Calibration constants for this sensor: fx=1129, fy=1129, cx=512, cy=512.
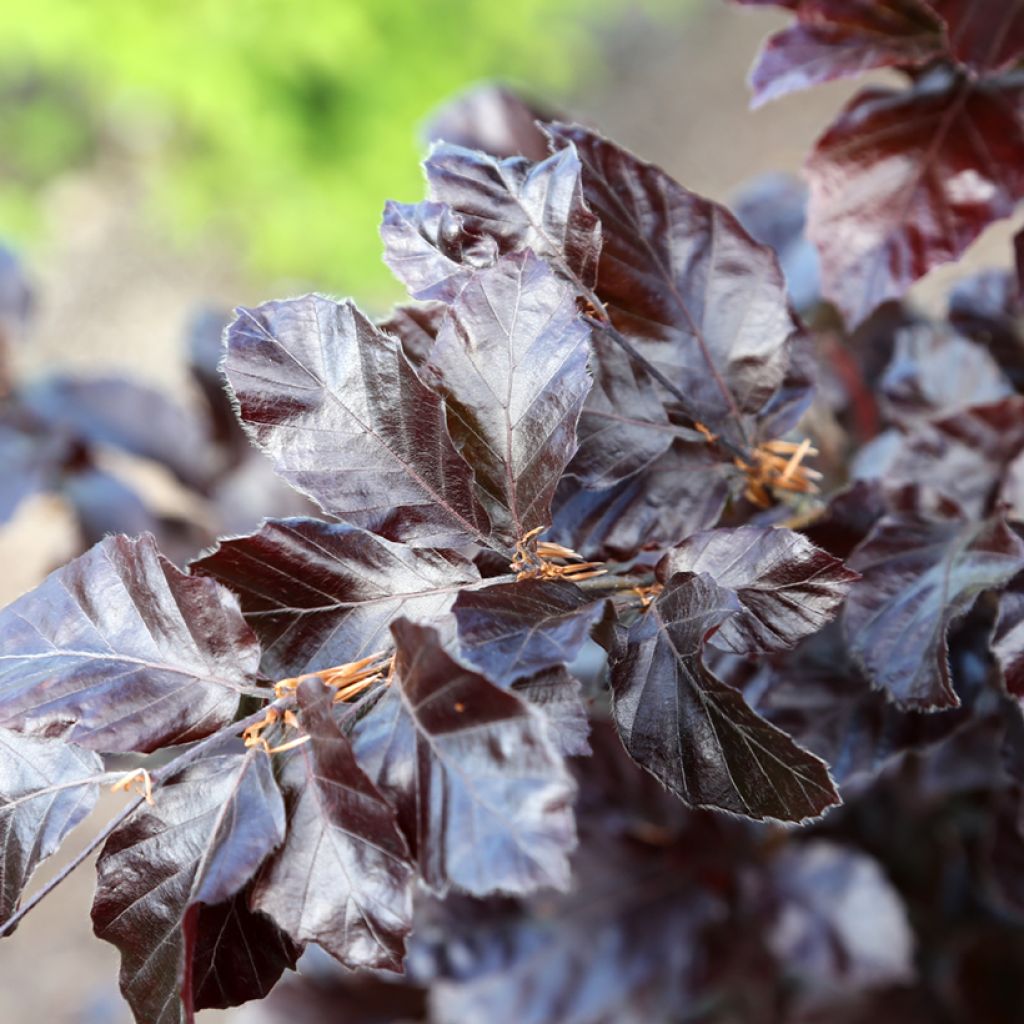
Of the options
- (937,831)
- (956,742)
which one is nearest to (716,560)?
(956,742)

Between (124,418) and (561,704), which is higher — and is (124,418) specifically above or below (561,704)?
below

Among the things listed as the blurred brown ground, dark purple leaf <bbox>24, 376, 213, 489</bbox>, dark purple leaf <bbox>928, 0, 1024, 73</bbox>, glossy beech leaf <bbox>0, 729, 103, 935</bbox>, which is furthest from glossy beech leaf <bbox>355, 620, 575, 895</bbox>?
the blurred brown ground

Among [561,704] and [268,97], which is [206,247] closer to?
[268,97]

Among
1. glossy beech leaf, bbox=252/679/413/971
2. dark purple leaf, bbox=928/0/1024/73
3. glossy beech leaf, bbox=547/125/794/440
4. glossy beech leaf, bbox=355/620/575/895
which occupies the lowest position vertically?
glossy beech leaf, bbox=252/679/413/971

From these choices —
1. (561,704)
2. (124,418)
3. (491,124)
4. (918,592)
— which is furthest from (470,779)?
(124,418)

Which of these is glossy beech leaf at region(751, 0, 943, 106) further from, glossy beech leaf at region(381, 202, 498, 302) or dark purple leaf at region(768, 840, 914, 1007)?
dark purple leaf at region(768, 840, 914, 1007)

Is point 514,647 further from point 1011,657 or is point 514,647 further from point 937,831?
point 937,831

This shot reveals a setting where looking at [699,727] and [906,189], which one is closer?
[699,727]
